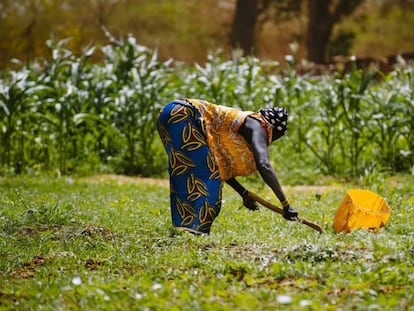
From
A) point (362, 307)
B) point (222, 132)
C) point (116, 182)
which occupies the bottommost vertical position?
point (116, 182)

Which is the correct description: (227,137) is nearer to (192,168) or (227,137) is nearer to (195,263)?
(192,168)

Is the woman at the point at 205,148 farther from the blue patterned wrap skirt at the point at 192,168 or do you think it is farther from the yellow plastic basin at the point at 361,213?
the yellow plastic basin at the point at 361,213

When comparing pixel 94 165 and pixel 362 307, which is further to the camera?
pixel 94 165

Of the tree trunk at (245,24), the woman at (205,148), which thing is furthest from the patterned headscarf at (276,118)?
the tree trunk at (245,24)

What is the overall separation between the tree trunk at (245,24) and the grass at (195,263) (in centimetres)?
1516

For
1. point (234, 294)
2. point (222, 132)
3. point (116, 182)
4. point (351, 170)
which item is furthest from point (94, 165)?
point (234, 294)

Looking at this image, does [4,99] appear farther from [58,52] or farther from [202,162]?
[202,162]

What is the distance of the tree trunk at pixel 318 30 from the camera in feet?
80.5

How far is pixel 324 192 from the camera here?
979 centimetres

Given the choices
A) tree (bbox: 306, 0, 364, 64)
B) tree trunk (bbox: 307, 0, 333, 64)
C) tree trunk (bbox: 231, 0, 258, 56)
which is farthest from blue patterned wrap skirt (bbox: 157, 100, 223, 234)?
tree trunk (bbox: 307, 0, 333, 64)

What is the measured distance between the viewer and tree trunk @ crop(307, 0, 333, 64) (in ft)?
80.5

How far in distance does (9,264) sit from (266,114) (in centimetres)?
217

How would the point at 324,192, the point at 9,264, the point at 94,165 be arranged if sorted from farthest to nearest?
the point at 94,165 < the point at 324,192 < the point at 9,264

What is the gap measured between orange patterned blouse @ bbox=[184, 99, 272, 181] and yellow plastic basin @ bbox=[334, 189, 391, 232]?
812 millimetres
